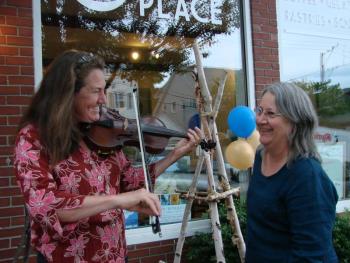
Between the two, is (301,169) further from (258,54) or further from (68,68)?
(258,54)

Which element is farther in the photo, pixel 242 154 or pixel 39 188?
pixel 242 154

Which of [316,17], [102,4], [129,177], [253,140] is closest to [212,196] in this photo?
[253,140]

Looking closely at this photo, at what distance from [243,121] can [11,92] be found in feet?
5.75

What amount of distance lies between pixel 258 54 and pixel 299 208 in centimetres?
302

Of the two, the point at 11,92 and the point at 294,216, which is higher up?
the point at 11,92

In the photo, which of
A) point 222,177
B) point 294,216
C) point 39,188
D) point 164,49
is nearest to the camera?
point 39,188

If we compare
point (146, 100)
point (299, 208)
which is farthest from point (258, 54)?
point (299, 208)

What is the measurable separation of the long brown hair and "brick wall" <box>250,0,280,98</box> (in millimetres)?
2924

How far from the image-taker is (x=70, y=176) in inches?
75.0

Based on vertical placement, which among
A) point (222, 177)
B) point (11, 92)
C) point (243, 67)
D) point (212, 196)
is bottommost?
point (212, 196)

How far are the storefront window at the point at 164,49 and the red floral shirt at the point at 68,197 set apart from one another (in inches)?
70.7

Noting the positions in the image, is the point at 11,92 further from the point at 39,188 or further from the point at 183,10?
the point at 183,10

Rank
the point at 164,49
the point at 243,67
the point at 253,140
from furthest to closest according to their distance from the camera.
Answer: the point at 164,49 → the point at 243,67 → the point at 253,140

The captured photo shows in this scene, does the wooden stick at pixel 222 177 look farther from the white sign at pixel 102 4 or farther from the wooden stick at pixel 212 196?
the white sign at pixel 102 4
